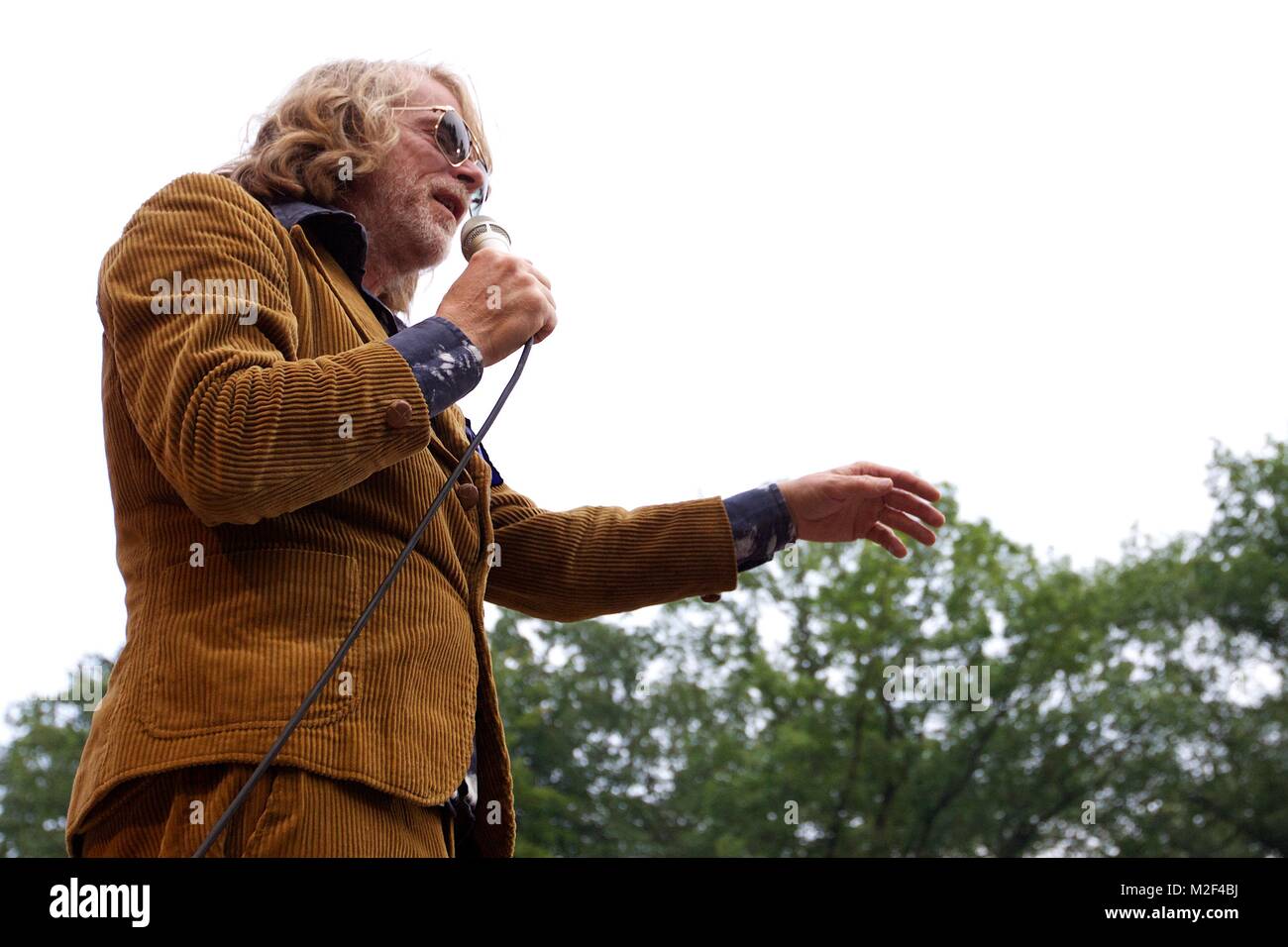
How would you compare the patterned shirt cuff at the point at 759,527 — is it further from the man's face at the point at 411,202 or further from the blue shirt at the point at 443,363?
the man's face at the point at 411,202

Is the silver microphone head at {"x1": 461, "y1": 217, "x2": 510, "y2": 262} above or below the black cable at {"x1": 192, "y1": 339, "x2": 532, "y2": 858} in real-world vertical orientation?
above

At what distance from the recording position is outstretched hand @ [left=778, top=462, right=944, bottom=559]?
9.21 ft

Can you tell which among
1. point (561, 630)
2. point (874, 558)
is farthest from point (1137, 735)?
point (561, 630)

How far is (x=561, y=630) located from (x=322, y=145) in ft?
81.9

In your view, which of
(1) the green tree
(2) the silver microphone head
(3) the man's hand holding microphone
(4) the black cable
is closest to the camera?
(4) the black cable

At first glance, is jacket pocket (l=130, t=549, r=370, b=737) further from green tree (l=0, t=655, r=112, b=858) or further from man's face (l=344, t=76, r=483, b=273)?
green tree (l=0, t=655, r=112, b=858)

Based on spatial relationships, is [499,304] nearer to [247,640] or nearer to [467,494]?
[467,494]

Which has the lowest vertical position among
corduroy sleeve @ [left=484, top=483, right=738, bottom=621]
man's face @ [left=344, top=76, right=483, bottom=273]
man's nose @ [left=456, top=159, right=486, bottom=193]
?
corduroy sleeve @ [left=484, top=483, right=738, bottom=621]

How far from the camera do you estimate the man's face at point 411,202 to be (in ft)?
8.91

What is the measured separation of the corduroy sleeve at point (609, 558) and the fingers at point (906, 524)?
1.12 ft

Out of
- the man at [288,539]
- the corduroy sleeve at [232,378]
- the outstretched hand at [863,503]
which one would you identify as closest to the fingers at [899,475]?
the outstretched hand at [863,503]

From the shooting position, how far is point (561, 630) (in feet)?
89.9

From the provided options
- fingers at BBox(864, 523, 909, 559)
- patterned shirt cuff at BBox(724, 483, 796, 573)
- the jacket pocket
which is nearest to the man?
the jacket pocket
